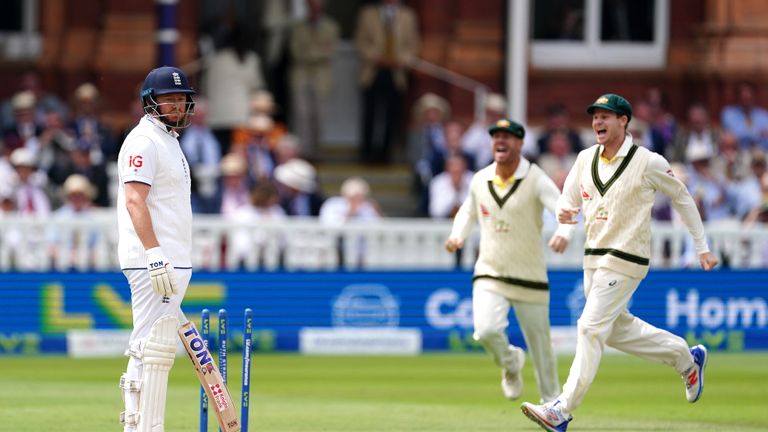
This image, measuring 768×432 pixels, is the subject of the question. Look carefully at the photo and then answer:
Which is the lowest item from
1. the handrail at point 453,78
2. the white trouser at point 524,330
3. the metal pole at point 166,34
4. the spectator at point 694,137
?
the white trouser at point 524,330

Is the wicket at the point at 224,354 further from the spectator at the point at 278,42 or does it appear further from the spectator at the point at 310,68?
the spectator at the point at 278,42

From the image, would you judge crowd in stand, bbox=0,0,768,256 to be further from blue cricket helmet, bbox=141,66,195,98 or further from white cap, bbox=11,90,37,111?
blue cricket helmet, bbox=141,66,195,98

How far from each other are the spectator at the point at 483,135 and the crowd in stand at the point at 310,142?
0.06 feet

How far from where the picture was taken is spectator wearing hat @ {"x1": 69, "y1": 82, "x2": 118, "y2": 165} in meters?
18.7

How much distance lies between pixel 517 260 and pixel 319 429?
195 cm

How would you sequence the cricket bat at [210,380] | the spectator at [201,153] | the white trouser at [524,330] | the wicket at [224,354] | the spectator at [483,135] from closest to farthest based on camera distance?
the wicket at [224,354] → the cricket bat at [210,380] → the white trouser at [524,330] → the spectator at [201,153] → the spectator at [483,135]

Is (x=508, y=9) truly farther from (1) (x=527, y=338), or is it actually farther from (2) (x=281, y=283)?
(1) (x=527, y=338)

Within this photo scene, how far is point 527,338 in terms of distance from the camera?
11695 millimetres

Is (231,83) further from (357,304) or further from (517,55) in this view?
(357,304)

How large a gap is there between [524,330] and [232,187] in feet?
21.1

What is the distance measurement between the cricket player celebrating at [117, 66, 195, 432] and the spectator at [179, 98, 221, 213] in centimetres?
889

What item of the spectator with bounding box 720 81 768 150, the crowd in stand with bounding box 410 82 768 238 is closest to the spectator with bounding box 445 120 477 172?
the crowd in stand with bounding box 410 82 768 238

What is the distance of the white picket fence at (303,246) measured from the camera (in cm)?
1617

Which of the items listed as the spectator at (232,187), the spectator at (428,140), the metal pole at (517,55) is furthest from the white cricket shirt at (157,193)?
the metal pole at (517,55)
